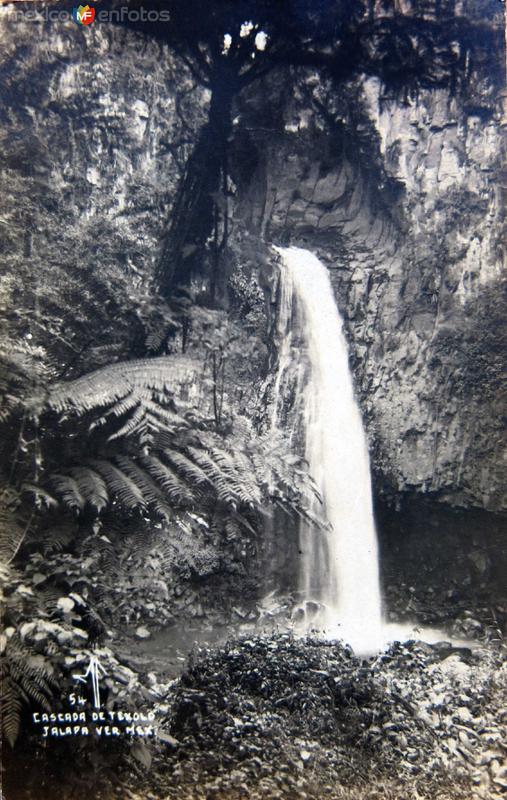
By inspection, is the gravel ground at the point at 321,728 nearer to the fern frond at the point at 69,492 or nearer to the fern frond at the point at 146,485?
the fern frond at the point at 146,485

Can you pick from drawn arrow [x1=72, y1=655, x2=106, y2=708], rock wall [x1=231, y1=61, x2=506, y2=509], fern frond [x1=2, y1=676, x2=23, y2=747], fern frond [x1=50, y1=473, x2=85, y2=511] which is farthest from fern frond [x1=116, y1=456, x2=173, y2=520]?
rock wall [x1=231, y1=61, x2=506, y2=509]

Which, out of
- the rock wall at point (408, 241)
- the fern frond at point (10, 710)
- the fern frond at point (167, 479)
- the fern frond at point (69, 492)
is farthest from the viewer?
the rock wall at point (408, 241)

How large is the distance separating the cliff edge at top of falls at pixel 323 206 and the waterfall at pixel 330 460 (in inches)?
6.5

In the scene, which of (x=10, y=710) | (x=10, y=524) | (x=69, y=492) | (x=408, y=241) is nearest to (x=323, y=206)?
(x=408, y=241)

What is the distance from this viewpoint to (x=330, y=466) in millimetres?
3293

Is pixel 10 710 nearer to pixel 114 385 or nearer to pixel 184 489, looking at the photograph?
pixel 184 489

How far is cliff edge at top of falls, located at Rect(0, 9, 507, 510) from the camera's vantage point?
296 centimetres

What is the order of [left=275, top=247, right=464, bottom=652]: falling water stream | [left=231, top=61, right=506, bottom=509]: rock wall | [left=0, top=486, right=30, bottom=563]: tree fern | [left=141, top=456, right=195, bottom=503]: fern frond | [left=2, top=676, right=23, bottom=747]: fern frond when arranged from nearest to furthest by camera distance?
[left=2, top=676, right=23, bottom=747]: fern frond → [left=0, top=486, right=30, bottom=563]: tree fern → [left=141, top=456, right=195, bottom=503]: fern frond → [left=275, top=247, right=464, bottom=652]: falling water stream → [left=231, top=61, right=506, bottom=509]: rock wall

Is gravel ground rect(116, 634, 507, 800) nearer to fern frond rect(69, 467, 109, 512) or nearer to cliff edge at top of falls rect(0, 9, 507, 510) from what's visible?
fern frond rect(69, 467, 109, 512)

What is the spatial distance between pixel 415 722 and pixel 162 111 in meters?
3.91

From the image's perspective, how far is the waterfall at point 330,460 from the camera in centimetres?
311

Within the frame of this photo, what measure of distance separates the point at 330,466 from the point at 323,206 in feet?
7.68

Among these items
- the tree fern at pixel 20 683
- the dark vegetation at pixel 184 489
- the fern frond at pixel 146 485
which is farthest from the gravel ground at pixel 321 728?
the fern frond at pixel 146 485

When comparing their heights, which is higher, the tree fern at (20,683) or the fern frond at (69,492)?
the fern frond at (69,492)
